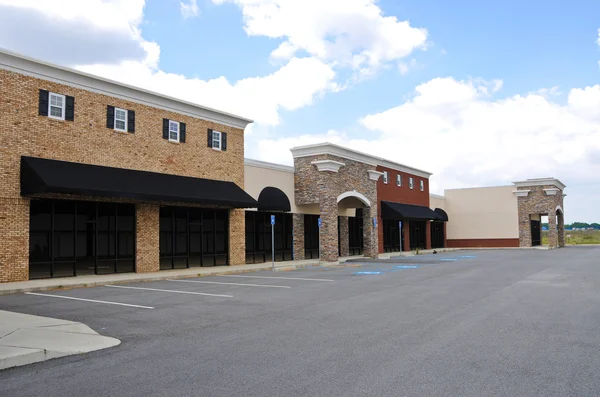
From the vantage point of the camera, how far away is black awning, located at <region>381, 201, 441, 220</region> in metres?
41.5

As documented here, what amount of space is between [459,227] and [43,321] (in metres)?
53.3

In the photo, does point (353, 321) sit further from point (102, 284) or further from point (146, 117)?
point (146, 117)

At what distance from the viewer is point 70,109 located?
778 inches

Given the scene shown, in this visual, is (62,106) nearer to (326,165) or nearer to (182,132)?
(182,132)

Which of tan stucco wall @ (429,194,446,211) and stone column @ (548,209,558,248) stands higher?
tan stucco wall @ (429,194,446,211)

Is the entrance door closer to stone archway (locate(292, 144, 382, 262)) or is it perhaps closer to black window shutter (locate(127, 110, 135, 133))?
stone archway (locate(292, 144, 382, 262))

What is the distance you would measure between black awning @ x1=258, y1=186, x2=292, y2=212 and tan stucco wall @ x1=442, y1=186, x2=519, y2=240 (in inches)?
1288

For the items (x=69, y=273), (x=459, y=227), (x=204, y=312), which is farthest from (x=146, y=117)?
(x=459, y=227)

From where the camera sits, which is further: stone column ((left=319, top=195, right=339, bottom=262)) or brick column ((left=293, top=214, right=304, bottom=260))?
brick column ((left=293, top=214, right=304, bottom=260))

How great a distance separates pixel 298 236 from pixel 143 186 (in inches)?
522

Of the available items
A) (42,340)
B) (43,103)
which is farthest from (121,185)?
(42,340)

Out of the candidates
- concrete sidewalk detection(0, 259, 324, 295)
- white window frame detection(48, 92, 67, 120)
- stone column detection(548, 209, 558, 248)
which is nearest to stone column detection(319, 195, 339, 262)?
concrete sidewalk detection(0, 259, 324, 295)

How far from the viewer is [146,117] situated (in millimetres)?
22750

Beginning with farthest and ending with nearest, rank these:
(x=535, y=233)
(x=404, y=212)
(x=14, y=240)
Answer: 1. (x=535, y=233)
2. (x=404, y=212)
3. (x=14, y=240)
